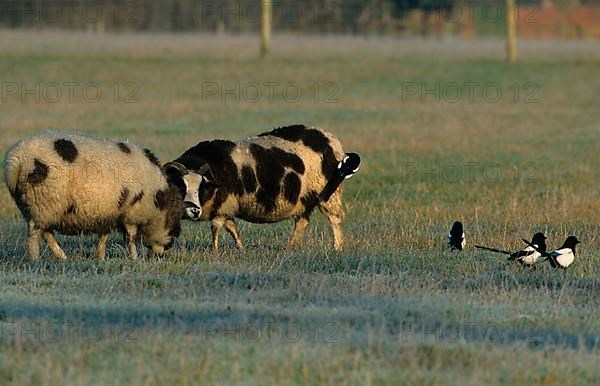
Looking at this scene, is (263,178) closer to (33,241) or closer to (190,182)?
(190,182)

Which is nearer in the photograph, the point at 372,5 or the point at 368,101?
the point at 368,101

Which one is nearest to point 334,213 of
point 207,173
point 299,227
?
point 299,227

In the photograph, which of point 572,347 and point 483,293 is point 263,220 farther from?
point 572,347

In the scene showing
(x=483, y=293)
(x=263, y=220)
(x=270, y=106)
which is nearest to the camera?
(x=483, y=293)

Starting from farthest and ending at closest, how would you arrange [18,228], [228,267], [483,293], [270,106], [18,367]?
[270,106]
[18,228]
[228,267]
[483,293]
[18,367]

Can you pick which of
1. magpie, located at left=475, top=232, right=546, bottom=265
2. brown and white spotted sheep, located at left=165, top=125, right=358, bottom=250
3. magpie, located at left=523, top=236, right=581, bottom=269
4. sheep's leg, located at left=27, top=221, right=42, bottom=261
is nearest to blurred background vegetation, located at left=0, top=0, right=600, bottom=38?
brown and white spotted sheep, located at left=165, top=125, right=358, bottom=250

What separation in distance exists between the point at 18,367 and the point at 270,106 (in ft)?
106

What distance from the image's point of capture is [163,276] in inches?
432

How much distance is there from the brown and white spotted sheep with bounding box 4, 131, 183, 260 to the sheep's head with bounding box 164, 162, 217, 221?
0.25 feet

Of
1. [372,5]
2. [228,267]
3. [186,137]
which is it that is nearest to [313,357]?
[228,267]

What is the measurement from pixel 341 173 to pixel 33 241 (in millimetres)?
3671

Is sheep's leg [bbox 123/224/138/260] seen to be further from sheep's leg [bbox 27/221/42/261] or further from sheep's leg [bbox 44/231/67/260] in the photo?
sheep's leg [bbox 27/221/42/261]

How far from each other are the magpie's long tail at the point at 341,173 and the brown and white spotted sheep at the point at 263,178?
7 cm

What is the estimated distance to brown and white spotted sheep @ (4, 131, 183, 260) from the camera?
11945 millimetres
